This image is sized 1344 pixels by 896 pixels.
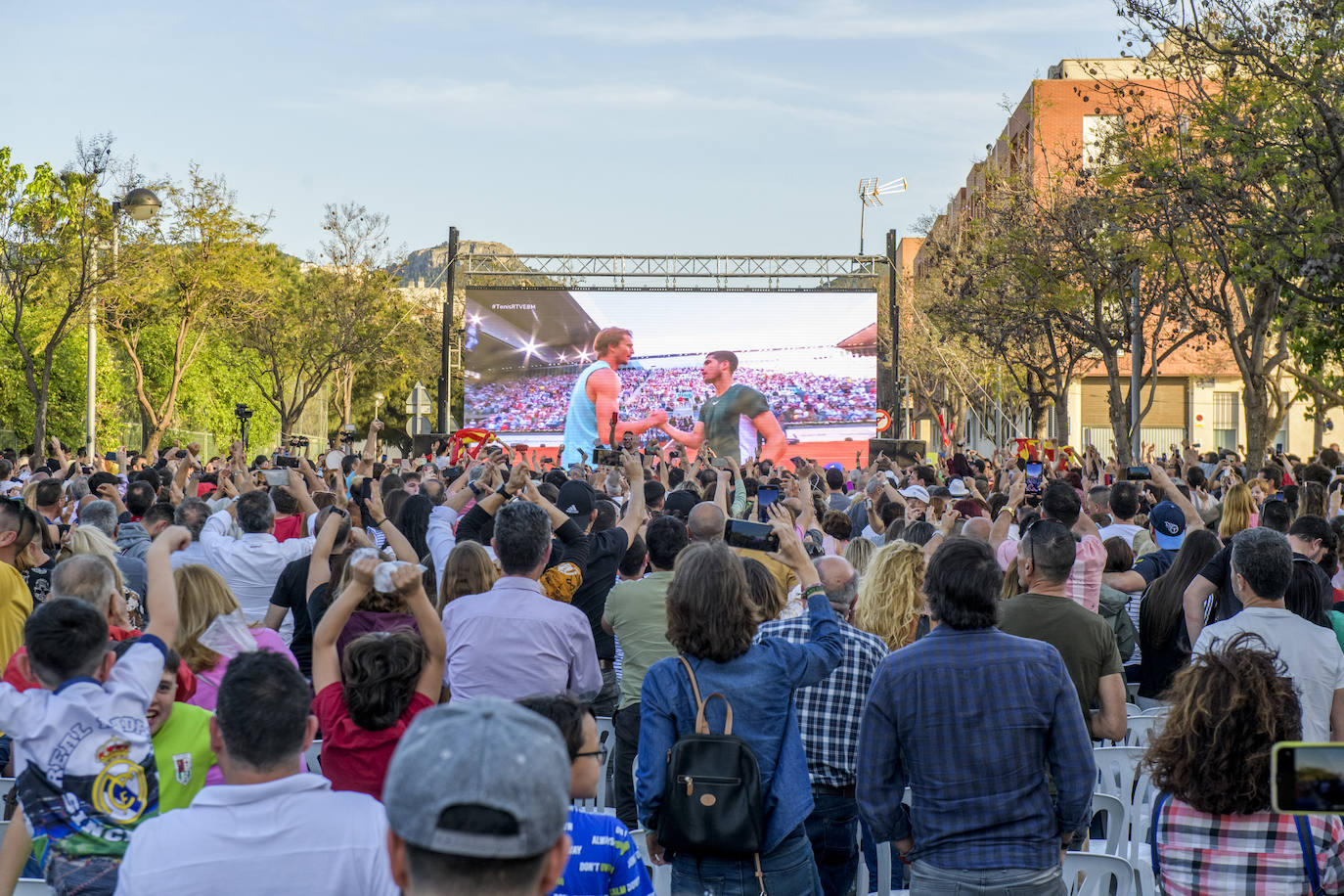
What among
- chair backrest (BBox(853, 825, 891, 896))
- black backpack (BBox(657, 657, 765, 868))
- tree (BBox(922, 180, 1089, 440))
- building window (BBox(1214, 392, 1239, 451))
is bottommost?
chair backrest (BBox(853, 825, 891, 896))

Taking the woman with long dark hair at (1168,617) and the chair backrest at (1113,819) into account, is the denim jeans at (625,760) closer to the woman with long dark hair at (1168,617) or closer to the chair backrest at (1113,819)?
the chair backrest at (1113,819)

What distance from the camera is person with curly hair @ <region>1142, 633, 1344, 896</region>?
316cm

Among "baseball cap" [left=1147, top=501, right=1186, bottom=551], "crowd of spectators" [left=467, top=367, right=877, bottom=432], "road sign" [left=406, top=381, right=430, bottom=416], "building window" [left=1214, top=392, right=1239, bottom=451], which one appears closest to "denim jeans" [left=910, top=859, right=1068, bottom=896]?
"baseball cap" [left=1147, top=501, right=1186, bottom=551]

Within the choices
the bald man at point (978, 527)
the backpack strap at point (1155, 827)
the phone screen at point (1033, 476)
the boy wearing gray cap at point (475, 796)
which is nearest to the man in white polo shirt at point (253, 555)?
the bald man at point (978, 527)

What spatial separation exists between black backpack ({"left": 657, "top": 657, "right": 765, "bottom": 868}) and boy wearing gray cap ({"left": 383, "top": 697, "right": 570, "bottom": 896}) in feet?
6.69

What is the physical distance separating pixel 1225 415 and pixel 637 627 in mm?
47884

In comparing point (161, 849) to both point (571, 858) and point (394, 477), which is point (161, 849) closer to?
point (571, 858)

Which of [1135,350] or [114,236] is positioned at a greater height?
[114,236]

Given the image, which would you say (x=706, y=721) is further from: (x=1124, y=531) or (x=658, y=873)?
(x=1124, y=531)

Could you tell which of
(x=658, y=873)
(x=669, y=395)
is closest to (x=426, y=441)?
(x=669, y=395)

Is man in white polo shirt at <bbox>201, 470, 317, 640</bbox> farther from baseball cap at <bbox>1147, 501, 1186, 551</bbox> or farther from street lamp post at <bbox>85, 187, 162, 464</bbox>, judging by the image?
street lamp post at <bbox>85, 187, 162, 464</bbox>

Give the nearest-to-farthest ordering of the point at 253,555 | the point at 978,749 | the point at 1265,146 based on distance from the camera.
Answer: the point at 978,749
the point at 253,555
the point at 1265,146

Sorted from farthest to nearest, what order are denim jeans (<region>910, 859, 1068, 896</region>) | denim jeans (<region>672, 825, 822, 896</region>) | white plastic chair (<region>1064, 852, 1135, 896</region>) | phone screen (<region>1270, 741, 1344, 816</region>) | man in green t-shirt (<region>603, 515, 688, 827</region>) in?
man in green t-shirt (<region>603, 515, 688, 827</region>) < white plastic chair (<region>1064, 852, 1135, 896</region>) < denim jeans (<region>672, 825, 822, 896</region>) < denim jeans (<region>910, 859, 1068, 896</region>) < phone screen (<region>1270, 741, 1344, 816</region>)

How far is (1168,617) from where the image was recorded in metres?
6.51
